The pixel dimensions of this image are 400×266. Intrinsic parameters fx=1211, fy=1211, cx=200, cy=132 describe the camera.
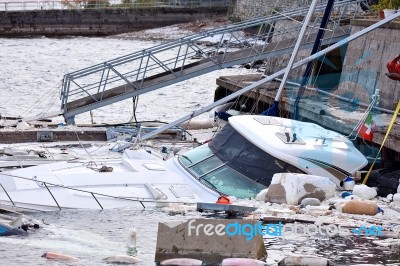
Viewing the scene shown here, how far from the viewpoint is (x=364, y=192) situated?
19.0 meters

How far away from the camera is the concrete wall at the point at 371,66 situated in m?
25.1

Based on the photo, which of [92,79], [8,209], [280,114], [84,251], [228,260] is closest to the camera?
[228,260]

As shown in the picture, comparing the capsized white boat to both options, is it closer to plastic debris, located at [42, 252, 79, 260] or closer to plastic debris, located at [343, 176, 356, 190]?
plastic debris, located at [343, 176, 356, 190]

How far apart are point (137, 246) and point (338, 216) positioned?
127 inches

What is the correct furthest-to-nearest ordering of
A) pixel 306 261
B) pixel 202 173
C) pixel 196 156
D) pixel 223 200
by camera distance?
pixel 196 156 → pixel 202 173 → pixel 223 200 → pixel 306 261

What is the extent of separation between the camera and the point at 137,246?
53.2 feet

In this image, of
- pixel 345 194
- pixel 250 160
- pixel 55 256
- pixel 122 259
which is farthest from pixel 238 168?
pixel 55 256

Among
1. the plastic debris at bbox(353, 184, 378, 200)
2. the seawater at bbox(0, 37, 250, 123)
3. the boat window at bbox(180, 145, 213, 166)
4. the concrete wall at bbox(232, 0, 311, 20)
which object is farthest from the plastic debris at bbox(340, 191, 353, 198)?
the concrete wall at bbox(232, 0, 311, 20)

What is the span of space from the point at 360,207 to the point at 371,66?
889cm

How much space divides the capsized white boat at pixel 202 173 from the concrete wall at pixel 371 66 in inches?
223

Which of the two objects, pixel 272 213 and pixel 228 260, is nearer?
pixel 228 260

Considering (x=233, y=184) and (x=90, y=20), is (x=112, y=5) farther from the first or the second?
(x=233, y=184)

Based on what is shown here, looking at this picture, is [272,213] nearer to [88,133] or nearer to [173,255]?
[173,255]

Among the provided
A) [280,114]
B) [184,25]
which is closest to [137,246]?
[280,114]
